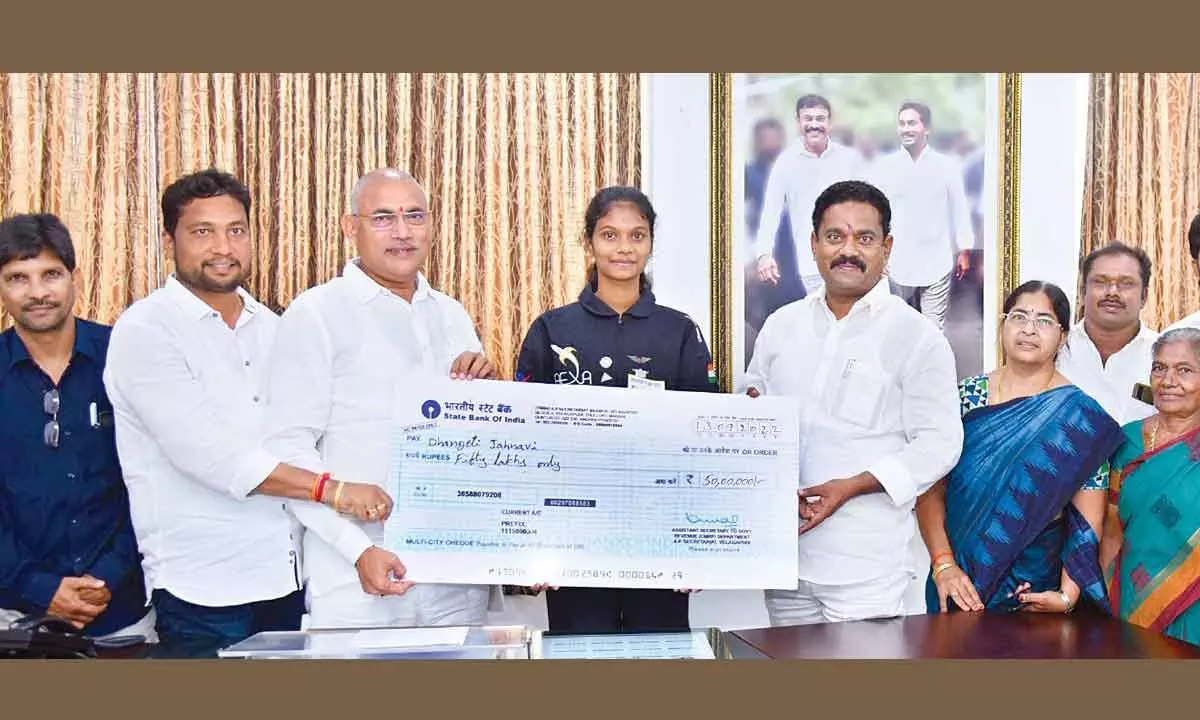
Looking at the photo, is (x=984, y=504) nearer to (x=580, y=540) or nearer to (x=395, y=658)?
(x=580, y=540)

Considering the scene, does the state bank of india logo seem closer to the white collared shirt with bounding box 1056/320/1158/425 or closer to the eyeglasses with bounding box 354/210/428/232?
the eyeglasses with bounding box 354/210/428/232

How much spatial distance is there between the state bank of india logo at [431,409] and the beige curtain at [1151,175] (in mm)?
2116

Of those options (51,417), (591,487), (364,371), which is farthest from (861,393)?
(51,417)

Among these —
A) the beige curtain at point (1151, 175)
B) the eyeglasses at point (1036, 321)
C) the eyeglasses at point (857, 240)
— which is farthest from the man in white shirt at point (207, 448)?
the beige curtain at point (1151, 175)

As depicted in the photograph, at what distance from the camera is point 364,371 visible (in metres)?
3.32

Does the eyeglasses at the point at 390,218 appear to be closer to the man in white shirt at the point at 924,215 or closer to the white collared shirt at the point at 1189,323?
the man in white shirt at the point at 924,215

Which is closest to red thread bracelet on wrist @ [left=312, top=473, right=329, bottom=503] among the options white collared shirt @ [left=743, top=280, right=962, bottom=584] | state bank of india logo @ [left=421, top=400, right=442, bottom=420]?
state bank of india logo @ [left=421, top=400, right=442, bottom=420]

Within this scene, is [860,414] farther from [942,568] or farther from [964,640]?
[964,640]

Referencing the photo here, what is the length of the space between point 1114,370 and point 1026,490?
548 millimetres

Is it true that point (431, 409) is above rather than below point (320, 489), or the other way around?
above

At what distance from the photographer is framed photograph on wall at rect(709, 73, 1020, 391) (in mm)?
3619

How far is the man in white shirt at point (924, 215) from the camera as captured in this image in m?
3.64

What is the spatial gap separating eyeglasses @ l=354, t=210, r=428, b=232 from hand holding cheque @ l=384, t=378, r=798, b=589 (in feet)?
1.60

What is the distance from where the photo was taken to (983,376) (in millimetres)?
3637
